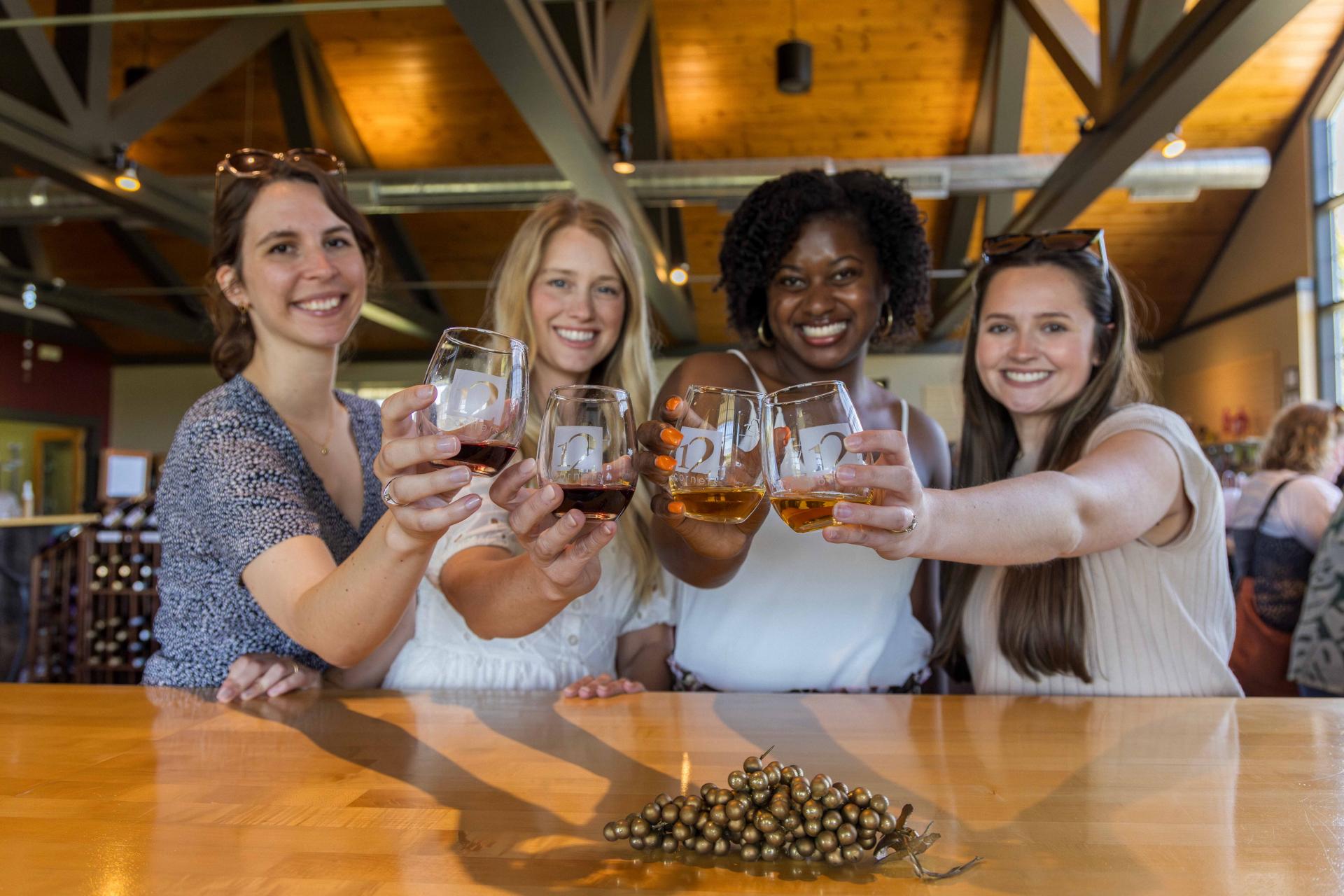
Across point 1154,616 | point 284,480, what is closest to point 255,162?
point 284,480

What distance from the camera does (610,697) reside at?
149 cm

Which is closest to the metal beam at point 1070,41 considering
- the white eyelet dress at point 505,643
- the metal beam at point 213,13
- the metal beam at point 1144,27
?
the metal beam at point 1144,27

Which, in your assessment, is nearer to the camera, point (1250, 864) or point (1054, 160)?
point (1250, 864)

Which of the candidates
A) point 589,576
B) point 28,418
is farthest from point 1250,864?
point 28,418

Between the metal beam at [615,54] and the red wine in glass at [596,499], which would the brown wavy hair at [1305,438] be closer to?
the red wine in glass at [596,499]

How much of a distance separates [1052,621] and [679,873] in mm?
1040

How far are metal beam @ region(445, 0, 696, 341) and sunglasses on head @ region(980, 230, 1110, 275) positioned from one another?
5.24ft

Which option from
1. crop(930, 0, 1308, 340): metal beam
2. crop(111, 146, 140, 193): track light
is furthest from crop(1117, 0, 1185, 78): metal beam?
crop(111, 146, 140, 193): track light

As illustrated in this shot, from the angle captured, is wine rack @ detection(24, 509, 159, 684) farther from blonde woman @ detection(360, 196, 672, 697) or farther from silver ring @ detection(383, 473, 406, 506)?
silver ring @ detection(383, 473, 406, 506)

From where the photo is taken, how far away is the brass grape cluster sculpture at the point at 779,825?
82 centimetres

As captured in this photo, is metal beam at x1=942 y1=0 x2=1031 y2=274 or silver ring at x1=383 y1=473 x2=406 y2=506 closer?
silver ring at x1=383 y1=473 x2=406 y2=506

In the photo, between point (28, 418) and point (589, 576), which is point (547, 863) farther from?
point (28, 418)

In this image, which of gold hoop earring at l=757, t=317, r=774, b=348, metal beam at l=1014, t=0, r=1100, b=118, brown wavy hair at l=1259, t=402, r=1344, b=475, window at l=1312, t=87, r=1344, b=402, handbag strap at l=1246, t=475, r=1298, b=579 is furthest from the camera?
window at l=1312, t=87, r=1344, b=402

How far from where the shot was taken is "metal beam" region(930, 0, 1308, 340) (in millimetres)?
4051
